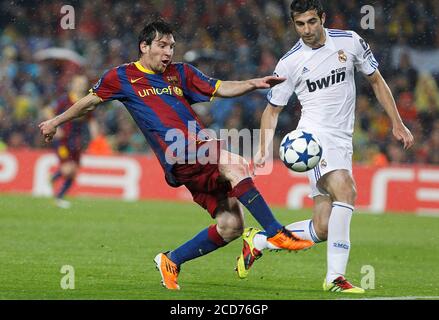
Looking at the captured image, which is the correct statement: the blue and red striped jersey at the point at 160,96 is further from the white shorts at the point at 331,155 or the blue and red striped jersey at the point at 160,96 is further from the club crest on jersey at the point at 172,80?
the white shorts at the point at 331,155

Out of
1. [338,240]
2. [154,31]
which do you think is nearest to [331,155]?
[338,240]

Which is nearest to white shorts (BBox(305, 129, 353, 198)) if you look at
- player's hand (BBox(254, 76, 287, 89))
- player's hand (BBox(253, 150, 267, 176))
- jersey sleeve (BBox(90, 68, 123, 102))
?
player's hand (BBox(253, 150, 267, 176))

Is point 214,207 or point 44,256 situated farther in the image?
point 44,256

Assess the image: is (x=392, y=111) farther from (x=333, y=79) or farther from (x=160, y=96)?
(x=160, y=96)

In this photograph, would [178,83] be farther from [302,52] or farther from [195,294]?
[195,294]

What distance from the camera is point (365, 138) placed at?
63.0ft

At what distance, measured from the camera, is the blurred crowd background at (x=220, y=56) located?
61.4 ft

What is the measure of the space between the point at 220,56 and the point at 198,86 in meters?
11.3

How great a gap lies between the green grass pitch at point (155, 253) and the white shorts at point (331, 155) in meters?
0.97

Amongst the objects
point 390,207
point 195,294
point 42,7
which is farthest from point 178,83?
point 42,7

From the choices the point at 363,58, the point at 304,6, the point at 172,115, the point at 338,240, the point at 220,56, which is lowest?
the point at 338,240

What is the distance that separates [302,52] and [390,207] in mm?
9847

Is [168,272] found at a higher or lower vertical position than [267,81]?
lower

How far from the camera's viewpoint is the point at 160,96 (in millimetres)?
7707
